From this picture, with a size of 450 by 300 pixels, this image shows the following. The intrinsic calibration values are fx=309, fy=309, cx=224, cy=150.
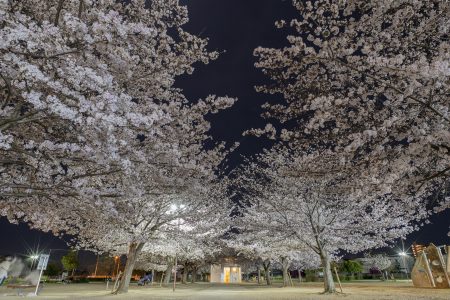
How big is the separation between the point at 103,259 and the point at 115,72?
192 ft

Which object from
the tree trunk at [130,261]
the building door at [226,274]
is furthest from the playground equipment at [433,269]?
the building door at [226,274]

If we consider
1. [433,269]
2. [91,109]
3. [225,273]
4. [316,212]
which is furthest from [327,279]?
[225,273]

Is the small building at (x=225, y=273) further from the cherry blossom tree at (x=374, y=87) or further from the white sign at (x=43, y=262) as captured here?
the cherry blossom tree at (x=374, y=87)

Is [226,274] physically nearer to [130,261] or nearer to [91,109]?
[130,261]

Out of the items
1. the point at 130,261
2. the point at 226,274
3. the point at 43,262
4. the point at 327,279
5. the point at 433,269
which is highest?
the point at 226,274

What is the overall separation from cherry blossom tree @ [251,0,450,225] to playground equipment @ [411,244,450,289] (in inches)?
641

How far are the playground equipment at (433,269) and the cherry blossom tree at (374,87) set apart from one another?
1628 cm

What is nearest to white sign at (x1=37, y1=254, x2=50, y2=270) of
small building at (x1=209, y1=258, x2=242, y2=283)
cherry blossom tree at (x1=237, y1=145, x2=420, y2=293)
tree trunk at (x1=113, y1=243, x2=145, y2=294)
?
tree trunk at (x1=113, y1=243, x2=145, y2=294)

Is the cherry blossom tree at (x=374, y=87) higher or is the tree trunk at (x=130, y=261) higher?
the cherry blossom tree at (x=374, y=87)

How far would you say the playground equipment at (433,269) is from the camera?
20.9m

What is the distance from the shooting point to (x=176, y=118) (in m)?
9.54

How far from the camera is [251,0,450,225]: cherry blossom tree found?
22.5 ft

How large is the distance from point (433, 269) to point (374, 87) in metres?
20.9

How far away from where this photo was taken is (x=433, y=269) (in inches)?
875
